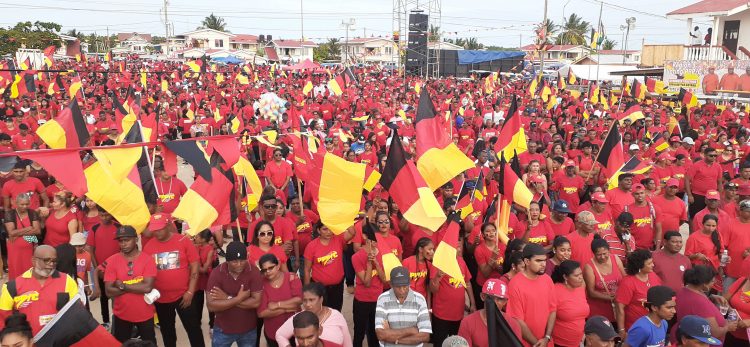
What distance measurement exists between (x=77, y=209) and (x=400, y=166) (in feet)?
12.1

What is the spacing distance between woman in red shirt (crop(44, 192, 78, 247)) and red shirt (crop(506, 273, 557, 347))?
460 centimetres

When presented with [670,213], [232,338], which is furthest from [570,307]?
[670,213]

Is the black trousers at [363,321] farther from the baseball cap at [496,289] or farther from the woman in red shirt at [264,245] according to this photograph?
the baseball cap at [496,289]

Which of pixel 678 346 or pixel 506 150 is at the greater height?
pixel 506 150

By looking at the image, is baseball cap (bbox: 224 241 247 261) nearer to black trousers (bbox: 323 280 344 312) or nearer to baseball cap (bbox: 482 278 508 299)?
black trousers (bbox: 323 280 344 312)

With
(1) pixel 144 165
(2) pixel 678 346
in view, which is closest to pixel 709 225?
(2) pixel 678 346

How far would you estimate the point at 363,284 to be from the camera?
543 cm

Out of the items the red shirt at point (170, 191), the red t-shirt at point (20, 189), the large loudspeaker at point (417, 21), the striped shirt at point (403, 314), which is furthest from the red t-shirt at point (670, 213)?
the large loudspeaker at point (417, 21)

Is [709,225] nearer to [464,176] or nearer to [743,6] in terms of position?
[464,176]

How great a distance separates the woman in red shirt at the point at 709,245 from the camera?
585 cm

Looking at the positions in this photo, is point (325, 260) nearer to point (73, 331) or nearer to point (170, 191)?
point (73, 331)

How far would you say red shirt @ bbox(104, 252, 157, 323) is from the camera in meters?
4.97

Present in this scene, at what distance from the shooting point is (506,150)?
26.4 ft

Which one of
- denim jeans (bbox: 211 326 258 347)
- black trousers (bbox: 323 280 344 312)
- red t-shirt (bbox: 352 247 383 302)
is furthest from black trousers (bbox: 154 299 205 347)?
red t-shirt (bbox: 352 247 383 302)
